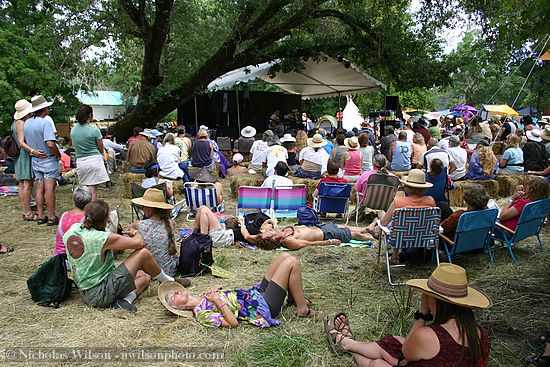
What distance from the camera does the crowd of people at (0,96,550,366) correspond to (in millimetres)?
2395

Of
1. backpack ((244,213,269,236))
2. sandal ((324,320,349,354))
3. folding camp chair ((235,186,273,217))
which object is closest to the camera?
sandal ((324,320,349,354))

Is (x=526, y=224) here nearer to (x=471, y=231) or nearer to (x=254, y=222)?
(x=471, y=231)

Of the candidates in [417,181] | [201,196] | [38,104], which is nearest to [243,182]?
[201,196]

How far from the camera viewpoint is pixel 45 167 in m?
6.32

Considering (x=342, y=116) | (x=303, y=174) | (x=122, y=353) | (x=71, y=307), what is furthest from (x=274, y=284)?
(x=342, y=116)

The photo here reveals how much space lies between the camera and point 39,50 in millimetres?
11961

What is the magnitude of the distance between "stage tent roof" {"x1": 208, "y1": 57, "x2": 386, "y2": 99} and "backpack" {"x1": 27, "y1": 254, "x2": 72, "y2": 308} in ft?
31.6

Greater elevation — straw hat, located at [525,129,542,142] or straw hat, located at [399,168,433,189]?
straw hat, located at [525,129,542,142]

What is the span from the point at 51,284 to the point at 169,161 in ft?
15.5

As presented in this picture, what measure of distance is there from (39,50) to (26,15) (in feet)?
4.60

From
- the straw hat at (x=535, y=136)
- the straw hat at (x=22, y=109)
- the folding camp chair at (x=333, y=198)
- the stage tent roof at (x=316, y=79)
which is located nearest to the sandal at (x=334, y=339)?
the folding camp chair at (x=333, y=198)

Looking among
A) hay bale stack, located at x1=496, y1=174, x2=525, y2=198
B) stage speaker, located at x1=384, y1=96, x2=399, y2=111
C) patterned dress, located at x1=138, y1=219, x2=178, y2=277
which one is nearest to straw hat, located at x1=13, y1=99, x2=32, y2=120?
patterned dress, located at x1=138, y1=219, x2=178, y2=277

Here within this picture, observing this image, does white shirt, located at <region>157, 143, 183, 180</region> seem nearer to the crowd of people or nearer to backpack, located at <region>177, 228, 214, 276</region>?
the crowd of people

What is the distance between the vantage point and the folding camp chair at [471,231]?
4.66 meters
